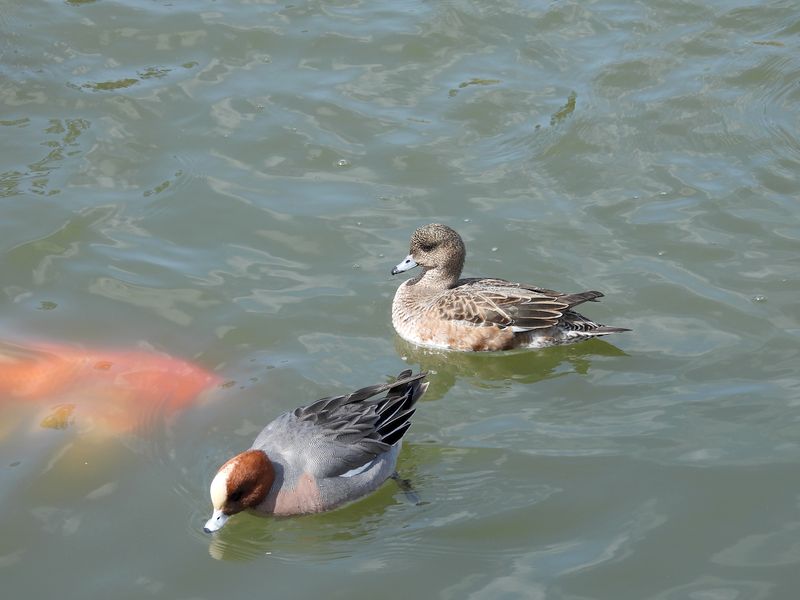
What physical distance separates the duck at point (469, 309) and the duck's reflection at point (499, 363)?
69mm

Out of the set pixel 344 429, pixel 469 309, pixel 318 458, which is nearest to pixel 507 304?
pixel 469 309

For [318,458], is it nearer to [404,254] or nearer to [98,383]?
[98,383]

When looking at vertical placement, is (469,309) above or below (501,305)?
below

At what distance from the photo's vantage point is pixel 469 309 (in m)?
9.20

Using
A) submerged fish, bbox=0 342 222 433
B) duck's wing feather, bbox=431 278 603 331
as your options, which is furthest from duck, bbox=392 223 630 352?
submerged fish, bbox=0 342 222 433

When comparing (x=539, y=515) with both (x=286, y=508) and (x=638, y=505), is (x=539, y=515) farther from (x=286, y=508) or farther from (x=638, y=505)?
(x=286, y=508)

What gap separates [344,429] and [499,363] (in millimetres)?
2146

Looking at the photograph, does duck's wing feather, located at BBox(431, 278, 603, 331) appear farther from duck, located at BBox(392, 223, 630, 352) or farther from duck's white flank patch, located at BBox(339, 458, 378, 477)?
duck's white flank patch, located at BBox(339, 458, 378, 477)

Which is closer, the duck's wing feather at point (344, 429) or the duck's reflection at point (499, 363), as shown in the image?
the duck's wing feather at point (344, 429)

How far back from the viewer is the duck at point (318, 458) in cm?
678

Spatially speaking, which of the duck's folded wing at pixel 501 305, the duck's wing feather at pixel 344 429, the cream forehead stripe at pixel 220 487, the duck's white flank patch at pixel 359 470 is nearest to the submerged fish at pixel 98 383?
the duck's wing feather at pixel 344 429

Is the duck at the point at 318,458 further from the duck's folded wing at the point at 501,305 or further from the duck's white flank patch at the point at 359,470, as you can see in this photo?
the duck's folded wing at the point at 501,305

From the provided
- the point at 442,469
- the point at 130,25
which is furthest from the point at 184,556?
the point at 130,25

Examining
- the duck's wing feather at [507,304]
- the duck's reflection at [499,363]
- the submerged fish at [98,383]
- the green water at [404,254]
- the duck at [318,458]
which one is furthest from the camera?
the duck's wing feather at [507,304]
